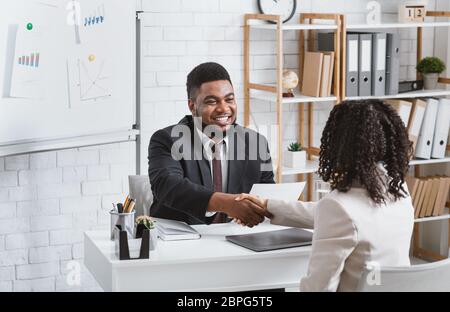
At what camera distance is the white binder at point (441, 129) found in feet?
15.5

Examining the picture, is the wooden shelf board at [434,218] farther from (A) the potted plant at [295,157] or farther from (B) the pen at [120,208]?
(B) the pen at [120,208]

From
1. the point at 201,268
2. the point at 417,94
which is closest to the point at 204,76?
the point at 201,268

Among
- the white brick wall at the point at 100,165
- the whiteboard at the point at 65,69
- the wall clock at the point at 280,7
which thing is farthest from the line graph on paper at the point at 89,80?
the wall clock at the point at 280,7

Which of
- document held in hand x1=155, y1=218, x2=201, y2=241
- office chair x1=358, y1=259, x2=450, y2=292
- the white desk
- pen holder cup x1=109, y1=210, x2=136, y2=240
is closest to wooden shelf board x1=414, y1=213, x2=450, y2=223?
document held in hand x1=155, y1=218, x2=201, y2=241

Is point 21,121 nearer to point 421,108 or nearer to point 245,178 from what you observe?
point 245,178

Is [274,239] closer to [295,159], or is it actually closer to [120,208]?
[120,208]

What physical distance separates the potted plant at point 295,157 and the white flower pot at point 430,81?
976mm

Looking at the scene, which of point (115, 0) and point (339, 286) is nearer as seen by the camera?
point (339, 286)

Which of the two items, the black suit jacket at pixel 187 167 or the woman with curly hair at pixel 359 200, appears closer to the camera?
the woman with curly hair at pixel 359 200

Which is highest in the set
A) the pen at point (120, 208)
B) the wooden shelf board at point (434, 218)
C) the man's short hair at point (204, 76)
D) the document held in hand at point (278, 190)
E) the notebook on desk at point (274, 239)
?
the man's short hair at point (204, 76)

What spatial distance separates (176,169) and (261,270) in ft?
2.17

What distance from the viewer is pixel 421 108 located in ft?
15.3

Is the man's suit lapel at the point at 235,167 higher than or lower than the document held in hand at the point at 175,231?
higher
